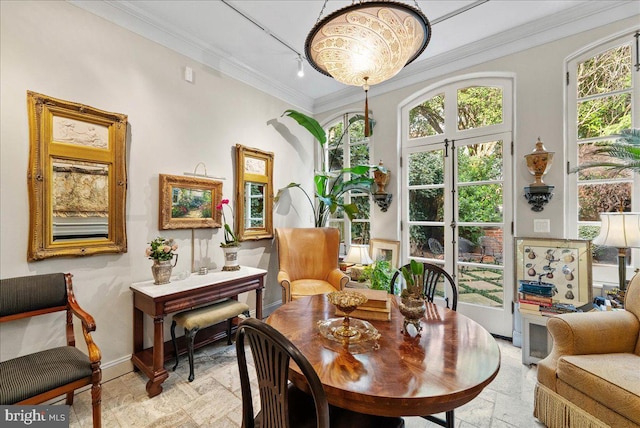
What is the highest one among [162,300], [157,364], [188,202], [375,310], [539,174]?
[539,174]

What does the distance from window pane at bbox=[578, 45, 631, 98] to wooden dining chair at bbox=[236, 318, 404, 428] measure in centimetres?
338

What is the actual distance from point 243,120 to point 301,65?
96 centimetres

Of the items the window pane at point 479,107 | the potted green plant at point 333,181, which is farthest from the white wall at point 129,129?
the window pane at point 479,107

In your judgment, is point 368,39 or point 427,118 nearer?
point 368,39

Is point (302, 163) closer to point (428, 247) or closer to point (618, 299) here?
point (428, 247)

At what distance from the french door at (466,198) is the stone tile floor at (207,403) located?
2.81ft

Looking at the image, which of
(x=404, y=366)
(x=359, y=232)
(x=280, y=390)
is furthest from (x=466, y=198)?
(x=280, y=390)

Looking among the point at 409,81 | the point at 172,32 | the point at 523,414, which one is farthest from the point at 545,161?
the point at 172,32

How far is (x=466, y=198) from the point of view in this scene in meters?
3.21

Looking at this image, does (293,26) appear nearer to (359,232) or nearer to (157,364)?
(359,232)

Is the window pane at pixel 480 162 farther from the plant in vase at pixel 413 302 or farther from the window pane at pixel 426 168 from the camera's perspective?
the plant in vase at pixel 413 302

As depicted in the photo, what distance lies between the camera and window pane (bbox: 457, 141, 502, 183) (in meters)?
3.02

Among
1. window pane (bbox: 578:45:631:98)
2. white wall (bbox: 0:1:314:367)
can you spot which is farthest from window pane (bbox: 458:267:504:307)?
white wall (bbox: 0:1:314:367)

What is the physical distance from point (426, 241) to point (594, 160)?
1.76 metres
